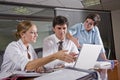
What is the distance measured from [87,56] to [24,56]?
0.41 metres

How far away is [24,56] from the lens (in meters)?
1.24

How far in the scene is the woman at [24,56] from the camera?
0.99 metres

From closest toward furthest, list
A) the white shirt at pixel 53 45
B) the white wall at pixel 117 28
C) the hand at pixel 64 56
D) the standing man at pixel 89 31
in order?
the hand at pixel 64 56, the white shirt at pixel 53 45, the standing man at pixel 89 31, the white wall at pixel 117 28

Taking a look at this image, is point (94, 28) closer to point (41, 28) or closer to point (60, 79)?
point (60, 79)

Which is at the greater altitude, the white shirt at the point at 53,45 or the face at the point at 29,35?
the face at the point at 29,35

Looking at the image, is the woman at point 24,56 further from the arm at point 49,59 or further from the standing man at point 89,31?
the standing man at point 89,31

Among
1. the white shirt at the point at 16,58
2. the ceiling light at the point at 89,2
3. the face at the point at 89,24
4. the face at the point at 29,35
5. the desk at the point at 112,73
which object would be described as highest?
the ceiling light at the point at 89,2

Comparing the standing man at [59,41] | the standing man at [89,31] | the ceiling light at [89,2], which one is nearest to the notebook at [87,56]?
the standing man at [59,41]

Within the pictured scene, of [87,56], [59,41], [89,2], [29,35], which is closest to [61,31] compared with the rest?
[59,41]

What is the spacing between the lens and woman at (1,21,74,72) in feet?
3.24

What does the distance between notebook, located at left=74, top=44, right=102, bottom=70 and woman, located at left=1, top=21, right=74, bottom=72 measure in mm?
88

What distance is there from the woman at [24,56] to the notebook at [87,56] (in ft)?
0.29

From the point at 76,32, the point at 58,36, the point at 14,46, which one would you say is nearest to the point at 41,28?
the point at 76,32

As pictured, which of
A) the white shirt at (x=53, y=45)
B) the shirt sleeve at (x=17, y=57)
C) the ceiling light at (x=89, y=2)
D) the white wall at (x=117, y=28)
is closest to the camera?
the shirt sleeve at (x=17, y=57)
